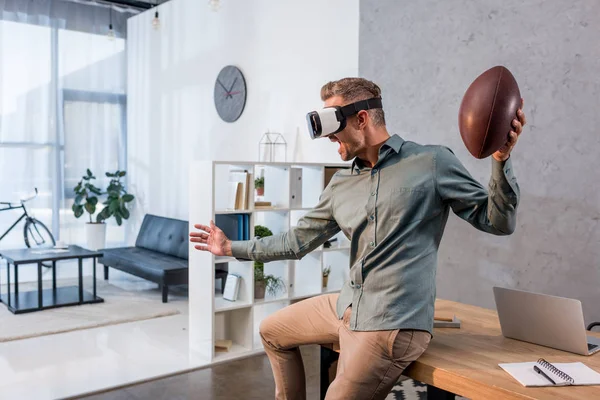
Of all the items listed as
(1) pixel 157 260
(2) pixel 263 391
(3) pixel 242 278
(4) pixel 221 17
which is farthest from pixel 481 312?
(4) pixel 221 17

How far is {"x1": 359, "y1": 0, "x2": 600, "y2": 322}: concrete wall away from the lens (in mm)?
3471

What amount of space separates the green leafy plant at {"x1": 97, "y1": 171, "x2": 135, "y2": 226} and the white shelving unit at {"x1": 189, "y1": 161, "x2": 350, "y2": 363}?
312cm

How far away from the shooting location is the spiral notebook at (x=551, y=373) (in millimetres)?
1756

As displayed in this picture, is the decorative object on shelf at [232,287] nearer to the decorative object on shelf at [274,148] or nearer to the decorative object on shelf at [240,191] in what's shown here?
the decorative object on shelf at [240,191]

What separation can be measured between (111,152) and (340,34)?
423 cm

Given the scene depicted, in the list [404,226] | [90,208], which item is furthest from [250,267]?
[90,208]

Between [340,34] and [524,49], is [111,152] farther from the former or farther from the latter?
[524,49]

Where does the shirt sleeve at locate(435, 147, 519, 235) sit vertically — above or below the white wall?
below

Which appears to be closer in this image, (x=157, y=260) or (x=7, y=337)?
(x=7, y=337)

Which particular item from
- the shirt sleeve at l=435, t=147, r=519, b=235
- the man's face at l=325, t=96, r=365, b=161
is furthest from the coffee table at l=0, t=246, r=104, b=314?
the shirt sleeve at l=435, t=147, r=519, b=235

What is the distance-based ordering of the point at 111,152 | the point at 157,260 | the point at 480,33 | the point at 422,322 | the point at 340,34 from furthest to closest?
the point at 111,152
the point at 157,260
the point at 340,34
the point at 480,33
the point at 422,322

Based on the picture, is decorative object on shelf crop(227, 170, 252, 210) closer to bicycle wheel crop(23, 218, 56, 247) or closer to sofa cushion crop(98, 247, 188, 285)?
sofa cushion crop(98, 247, 188, 285)

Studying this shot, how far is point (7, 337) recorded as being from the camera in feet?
15.5

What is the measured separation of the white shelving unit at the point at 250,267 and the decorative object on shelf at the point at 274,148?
0.45 meters
